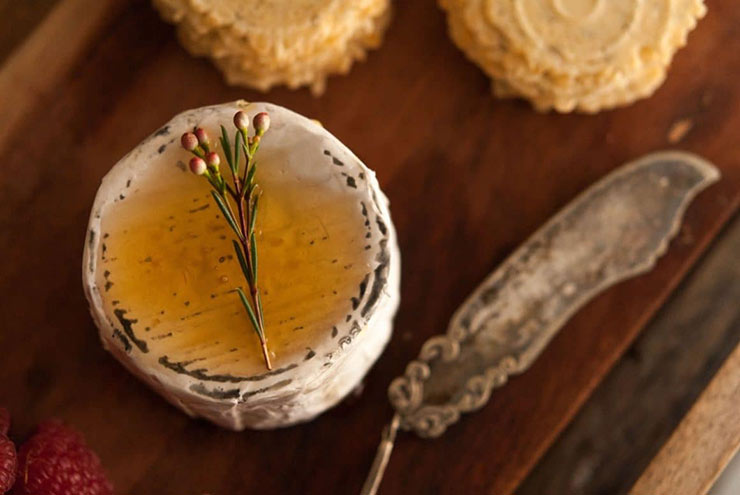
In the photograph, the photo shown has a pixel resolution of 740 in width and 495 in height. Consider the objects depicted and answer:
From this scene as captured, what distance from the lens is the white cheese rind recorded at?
1.12 metres

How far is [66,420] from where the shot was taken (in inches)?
53.2

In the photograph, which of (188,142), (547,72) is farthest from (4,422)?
(547,72)

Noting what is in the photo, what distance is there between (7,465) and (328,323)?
1.39 feet

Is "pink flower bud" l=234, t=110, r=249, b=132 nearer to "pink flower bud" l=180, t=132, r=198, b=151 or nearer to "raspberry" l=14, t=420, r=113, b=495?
"pink flower bud" l=180, t=132, r=198, b=151

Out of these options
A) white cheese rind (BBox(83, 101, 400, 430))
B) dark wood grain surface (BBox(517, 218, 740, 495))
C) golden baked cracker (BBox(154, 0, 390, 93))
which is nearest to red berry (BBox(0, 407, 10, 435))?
white cheese rind (BBox(83, 101, 400, 430))

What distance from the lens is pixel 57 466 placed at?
1153 millimetres

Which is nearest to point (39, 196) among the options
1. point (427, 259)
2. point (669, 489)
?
point (427, 259)

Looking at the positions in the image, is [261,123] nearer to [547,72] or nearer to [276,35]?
[276,35]

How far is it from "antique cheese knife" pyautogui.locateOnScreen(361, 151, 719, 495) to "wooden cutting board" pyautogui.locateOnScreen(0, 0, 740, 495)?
4 centimetres

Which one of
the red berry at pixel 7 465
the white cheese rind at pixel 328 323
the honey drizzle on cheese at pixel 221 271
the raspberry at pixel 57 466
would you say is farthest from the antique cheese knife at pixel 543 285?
the red berry at pixel 7 465

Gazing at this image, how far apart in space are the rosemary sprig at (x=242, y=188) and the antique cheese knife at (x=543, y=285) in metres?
0.34

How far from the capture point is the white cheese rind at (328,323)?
1.12m

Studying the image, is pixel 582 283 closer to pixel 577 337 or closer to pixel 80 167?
pixel 577 337

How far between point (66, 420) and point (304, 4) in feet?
2.36
